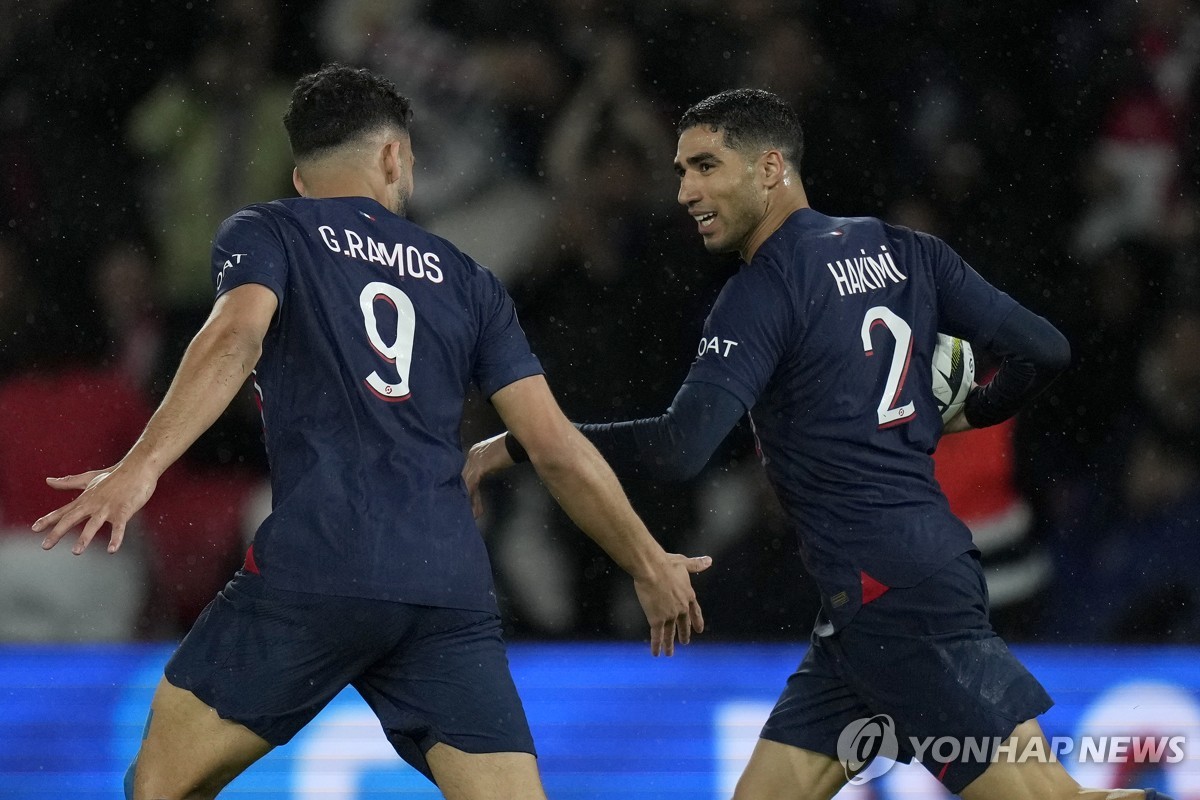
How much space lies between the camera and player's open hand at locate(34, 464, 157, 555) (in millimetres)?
1918

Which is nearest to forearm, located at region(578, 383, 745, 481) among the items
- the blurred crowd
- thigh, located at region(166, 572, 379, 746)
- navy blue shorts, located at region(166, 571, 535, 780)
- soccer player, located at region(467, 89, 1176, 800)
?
soccer player, located at region(467, 89, 1176, 800)

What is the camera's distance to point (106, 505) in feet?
6.39

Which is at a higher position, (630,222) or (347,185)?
(347,185)

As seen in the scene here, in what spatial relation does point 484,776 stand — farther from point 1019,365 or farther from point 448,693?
point 1019,365

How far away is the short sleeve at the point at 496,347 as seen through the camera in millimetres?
2449

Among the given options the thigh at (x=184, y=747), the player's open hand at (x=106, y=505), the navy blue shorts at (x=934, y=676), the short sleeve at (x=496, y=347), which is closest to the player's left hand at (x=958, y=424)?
the navy blue shorts at (x=934, y=676)

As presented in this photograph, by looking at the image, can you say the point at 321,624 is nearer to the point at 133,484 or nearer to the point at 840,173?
the point at 133,484

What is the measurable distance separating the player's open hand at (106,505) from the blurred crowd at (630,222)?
8.81 feet

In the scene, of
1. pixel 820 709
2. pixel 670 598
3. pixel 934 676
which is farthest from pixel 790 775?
pixel 670 598

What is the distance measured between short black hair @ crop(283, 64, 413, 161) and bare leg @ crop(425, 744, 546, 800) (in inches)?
44.9

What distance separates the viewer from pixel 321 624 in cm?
224

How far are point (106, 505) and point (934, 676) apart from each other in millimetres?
1517

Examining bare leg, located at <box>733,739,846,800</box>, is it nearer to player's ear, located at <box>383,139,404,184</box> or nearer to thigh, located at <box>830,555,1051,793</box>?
thigh, located at <box>830,555,1051,793</box>

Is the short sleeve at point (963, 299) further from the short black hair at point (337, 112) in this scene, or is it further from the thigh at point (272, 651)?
the thigh at point (272, 651)
